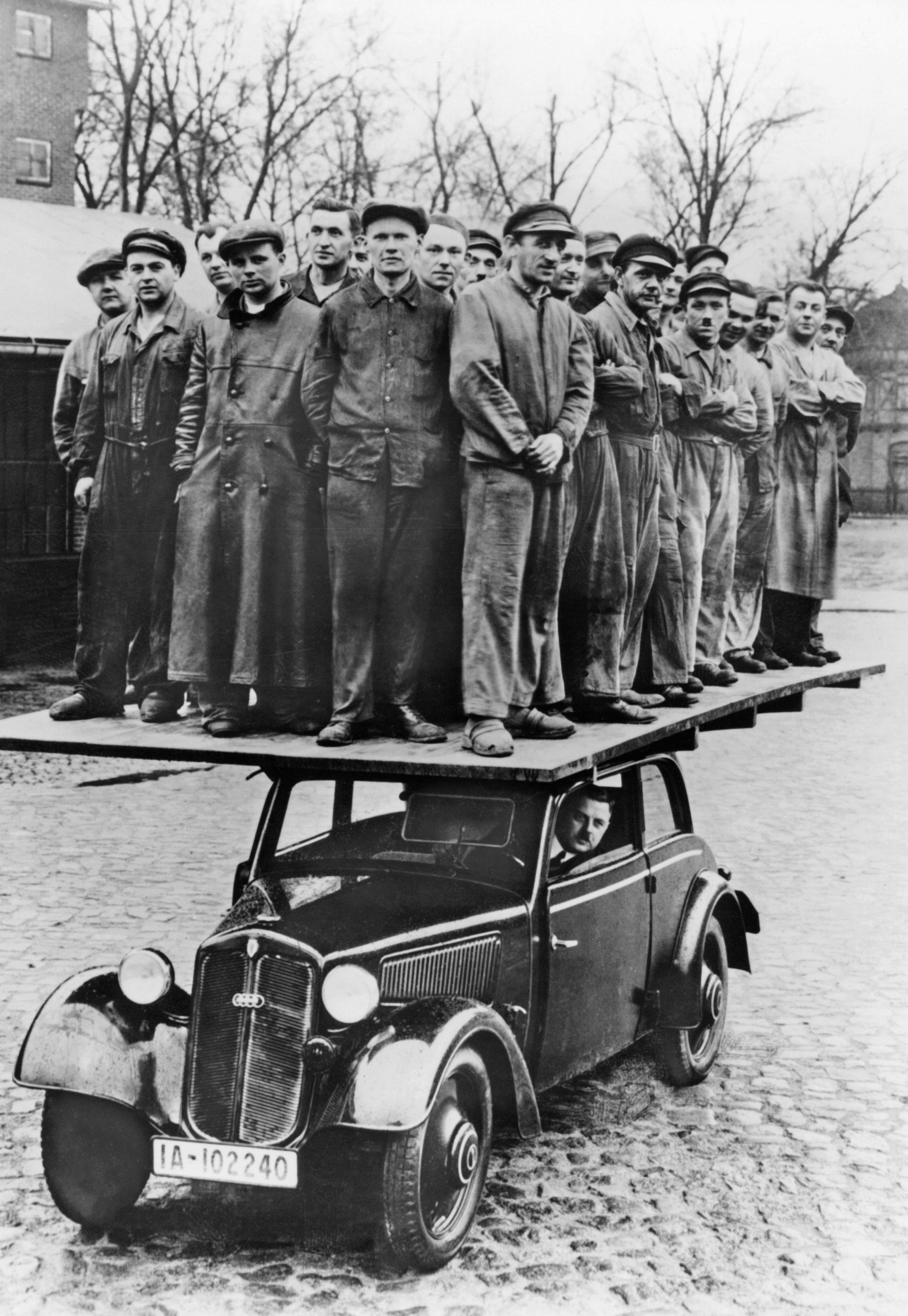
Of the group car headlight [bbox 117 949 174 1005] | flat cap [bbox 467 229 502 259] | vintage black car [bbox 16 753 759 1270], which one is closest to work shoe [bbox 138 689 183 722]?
vintage black car [bbox 16 753 759 1270]

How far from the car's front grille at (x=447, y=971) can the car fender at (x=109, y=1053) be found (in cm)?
63

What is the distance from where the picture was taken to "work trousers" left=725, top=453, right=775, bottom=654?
811 cm

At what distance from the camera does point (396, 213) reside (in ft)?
17.9

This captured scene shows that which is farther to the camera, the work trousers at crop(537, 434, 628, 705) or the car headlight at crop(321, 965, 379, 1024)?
the work trousers at crop(537, 434, 628, 705)

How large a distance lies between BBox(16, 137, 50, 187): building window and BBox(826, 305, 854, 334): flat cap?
23.3m

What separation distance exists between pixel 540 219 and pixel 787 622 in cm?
360

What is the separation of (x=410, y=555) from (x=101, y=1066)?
6.63 feet

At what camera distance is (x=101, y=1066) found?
14.9ft

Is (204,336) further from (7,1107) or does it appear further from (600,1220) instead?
(600,1220)

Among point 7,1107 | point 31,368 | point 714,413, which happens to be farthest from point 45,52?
point 7,1107

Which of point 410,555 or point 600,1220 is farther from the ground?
point 410,555

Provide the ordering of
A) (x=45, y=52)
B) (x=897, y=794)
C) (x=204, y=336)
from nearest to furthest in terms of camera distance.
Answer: (x=204, y=336), (x=897, y=794), (x=45, y=52)

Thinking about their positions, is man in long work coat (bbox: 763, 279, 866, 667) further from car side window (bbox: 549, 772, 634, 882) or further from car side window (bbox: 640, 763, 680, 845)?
car side window (bbox: 549, 772, 634, 882)

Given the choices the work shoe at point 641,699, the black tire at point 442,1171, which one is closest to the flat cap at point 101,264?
the work shoe at point 641,699
